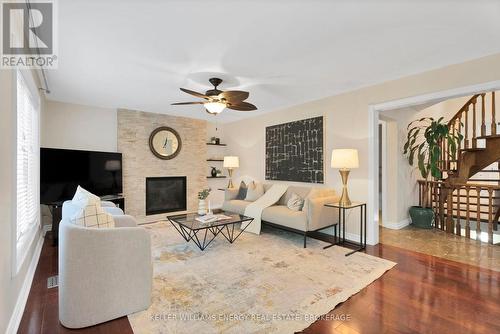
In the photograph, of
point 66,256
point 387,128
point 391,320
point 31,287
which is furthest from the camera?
point 387,128

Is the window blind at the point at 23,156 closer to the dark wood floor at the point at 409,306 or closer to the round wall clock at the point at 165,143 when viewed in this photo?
the dark wood floor at the point at 409,306

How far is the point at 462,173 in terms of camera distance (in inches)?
177

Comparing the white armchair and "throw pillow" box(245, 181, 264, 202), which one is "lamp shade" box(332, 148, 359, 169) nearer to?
"throw pillow" box(245, 181, 264, 202)

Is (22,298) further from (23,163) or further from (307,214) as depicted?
(307,214)

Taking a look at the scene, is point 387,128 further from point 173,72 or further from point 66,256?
point 66,256

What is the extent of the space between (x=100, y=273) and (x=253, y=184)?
3582 millimetres

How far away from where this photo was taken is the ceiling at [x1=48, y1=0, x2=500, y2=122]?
195 centimetres

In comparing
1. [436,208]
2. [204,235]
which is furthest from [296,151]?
[436,208]

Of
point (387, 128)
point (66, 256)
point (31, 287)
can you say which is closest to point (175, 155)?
point (31, 287)

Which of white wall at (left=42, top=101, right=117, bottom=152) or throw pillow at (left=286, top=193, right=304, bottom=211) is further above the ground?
white wall at (left=42, top=101, right=117, bottom=152)

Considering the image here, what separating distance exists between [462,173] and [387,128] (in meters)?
1.51

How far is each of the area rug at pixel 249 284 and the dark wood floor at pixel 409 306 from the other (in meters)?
0.13

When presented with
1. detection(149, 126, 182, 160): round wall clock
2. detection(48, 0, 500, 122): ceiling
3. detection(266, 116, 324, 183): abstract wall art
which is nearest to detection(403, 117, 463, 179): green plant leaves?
detection(48, 0, 500, 122): ceiling

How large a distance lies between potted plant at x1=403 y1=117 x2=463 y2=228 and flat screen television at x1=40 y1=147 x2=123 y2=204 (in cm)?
573
